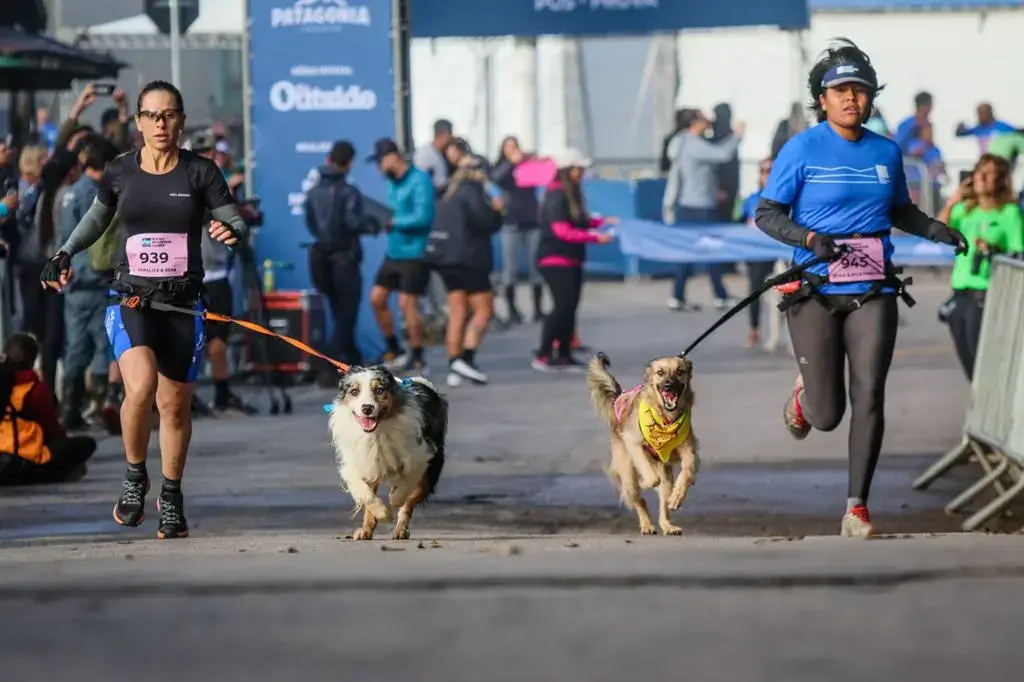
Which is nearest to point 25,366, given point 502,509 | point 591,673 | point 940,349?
point 502,509

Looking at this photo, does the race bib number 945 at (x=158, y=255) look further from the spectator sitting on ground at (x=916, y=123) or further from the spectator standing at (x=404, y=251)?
the spectator sitting on ground at (x=916, y=123)

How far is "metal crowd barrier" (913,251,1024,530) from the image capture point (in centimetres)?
1138

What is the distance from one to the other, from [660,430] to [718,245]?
12.4 meters

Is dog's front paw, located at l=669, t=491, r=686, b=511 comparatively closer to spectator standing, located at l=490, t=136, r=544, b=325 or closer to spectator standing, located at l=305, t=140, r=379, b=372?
spectator standing, located at l=305, t=140, r=379, b=372

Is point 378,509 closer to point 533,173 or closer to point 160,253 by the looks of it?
point 160,253

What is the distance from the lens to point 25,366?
1279 centimetres

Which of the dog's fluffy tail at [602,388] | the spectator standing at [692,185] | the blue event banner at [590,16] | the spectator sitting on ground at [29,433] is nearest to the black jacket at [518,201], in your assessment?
the spectator standing at [692,185]

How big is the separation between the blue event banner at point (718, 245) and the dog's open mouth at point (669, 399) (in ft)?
35.4

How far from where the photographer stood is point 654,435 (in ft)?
32.7

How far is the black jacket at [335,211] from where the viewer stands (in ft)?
59.7

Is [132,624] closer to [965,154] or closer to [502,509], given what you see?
[502,509]

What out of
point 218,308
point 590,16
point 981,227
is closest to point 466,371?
point 218,308

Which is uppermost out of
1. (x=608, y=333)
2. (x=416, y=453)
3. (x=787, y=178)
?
(x=787, y=178)

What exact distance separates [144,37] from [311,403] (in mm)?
9589
